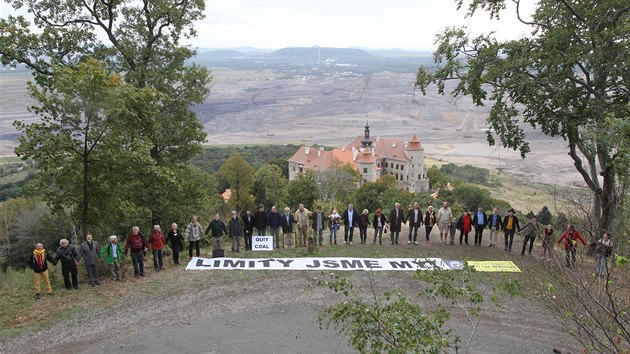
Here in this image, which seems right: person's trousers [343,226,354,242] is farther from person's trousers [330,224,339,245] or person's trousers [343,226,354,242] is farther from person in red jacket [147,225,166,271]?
person in red jacket [147,225,166,271]

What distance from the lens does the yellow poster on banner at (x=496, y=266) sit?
14406 millimetres

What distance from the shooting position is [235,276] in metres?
13.5

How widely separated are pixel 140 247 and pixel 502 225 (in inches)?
456

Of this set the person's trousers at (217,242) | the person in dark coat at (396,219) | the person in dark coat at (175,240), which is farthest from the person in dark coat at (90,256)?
the person in dark coat at (396,219)

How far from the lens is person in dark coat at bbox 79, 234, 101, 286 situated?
1235 cm

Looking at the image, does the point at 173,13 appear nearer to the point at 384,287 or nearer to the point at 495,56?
the point at 495,56

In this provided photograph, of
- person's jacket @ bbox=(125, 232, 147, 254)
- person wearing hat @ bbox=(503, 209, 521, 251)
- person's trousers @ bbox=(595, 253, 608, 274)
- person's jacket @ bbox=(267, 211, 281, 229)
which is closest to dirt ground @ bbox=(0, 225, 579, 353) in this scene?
person's jacket @ bbox=(125, 232, 147, 254)

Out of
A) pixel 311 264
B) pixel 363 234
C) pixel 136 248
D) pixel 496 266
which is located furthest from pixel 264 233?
pixel 496 266

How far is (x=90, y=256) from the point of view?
40.8ft

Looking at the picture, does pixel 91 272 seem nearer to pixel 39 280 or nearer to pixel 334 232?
pixel 39 280

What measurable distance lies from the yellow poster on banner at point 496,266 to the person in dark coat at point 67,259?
11014 mm

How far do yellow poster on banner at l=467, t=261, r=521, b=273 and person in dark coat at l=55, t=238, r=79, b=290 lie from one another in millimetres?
11014

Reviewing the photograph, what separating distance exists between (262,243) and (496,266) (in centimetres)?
746

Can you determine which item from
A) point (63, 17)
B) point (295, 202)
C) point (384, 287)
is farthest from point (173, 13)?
point (295, 202)
